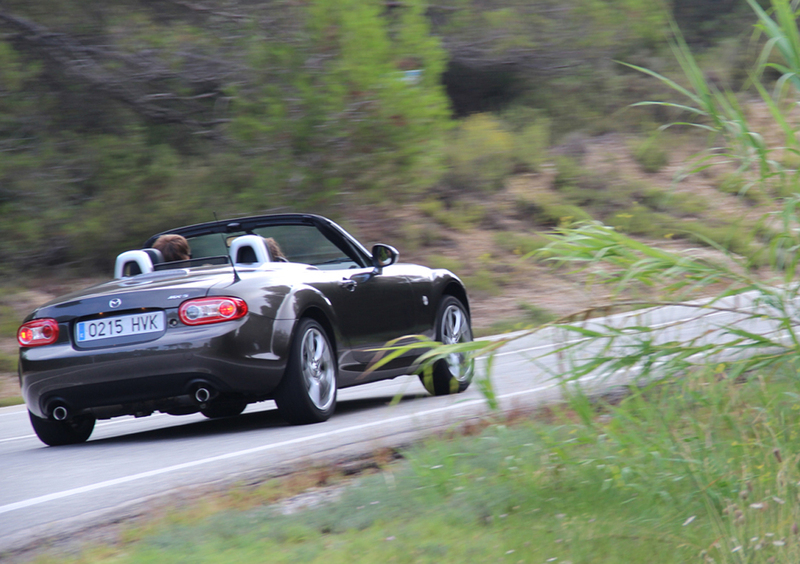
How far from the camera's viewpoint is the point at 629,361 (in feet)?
14.8

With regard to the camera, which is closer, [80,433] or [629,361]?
[629,361]

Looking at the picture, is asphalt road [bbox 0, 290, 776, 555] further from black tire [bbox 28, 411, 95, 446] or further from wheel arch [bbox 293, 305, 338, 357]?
wheel arch [bbox 293, 305, 338, 357]

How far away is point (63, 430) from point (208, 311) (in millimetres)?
1633

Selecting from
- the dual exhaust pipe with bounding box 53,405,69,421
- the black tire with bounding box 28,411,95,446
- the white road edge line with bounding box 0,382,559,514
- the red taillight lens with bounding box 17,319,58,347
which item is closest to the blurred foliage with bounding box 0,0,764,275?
the black tire with bounding box 28,411,95,446

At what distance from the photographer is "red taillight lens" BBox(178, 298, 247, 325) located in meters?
6.12

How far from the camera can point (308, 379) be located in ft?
21.7

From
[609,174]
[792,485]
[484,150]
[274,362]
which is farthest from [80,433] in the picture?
[609,174]

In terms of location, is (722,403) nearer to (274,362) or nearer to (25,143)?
(274,362)

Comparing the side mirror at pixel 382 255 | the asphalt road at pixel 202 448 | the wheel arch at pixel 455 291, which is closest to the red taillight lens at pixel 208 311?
the asphalt road at pixel 202 448

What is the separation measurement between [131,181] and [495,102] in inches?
520

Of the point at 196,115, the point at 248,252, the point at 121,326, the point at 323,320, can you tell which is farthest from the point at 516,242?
the point at 121,326

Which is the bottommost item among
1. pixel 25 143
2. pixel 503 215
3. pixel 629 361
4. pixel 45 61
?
pixel 503 215

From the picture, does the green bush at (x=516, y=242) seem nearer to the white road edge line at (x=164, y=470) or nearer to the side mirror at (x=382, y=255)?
the side mirror at (x=382, y=255)

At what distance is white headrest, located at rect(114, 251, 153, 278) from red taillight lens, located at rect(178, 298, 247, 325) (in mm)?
825
